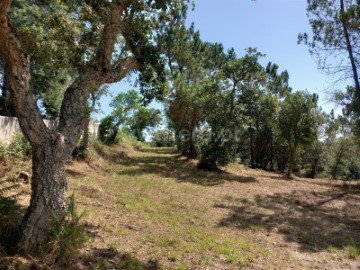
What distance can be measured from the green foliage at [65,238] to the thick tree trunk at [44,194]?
0.10 meters

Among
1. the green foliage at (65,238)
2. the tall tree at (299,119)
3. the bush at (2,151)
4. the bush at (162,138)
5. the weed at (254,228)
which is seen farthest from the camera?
the bush at (162,138)

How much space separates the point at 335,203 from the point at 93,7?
10013 millimetres

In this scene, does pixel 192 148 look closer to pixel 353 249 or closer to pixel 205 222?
pixel 205 222

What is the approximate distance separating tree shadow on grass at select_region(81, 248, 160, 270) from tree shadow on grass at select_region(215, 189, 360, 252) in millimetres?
3321

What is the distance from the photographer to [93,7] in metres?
7.16

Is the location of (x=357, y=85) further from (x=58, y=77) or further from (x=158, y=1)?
(x=58, y=77)

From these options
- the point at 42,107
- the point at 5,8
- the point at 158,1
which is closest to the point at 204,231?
the point at 158,1

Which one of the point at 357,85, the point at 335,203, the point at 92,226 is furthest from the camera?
the point at 335,203

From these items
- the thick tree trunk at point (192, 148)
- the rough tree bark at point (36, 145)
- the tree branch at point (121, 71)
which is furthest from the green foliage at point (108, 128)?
the rough tree bark at point (36, 145)

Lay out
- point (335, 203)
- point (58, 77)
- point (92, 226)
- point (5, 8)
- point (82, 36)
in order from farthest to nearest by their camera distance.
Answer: point (58, 77)
point (335, 203)
point (82, 36)
point (92, 226)
point (5, 8)

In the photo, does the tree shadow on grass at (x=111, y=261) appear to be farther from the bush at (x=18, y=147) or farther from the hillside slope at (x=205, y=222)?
the bush at (x=18, y=147)

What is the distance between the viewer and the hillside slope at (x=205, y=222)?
536 centimetres

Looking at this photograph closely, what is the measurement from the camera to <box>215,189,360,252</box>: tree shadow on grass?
7410 mm

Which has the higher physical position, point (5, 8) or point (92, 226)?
point (5, 8)
